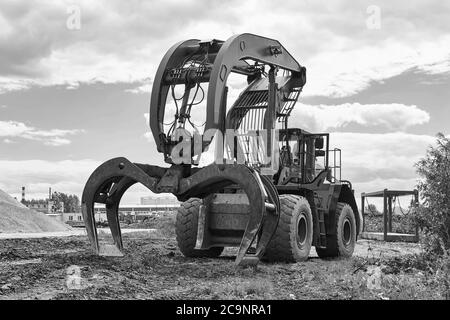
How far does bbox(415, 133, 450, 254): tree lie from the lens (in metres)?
9.91

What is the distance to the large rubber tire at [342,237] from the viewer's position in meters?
13.2

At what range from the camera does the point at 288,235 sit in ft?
35.5

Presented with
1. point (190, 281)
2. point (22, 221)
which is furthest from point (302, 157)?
point (22, 221)

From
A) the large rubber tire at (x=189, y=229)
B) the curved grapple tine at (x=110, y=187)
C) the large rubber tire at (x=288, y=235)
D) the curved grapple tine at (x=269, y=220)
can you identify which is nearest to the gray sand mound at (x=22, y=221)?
the large rubber tire at (x=189, y=229)

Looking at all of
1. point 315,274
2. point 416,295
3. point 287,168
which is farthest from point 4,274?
point 287,168

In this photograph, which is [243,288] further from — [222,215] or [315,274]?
[222,215]

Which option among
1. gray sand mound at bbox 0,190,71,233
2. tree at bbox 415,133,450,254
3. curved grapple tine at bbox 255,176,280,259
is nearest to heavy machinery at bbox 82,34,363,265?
curved grapple tine at bbox 255,176,280,259

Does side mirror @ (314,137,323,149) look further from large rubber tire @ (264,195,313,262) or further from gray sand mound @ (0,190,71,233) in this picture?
gray sand mound @ (0,190,71,233)

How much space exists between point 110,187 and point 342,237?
531cm

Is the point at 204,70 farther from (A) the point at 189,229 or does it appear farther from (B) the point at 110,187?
(A) the point at 189,229

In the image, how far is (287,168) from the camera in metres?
12.7

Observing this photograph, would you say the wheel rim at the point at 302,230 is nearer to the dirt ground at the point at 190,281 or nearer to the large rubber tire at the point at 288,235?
the large rubber tire at the point at 288,235
